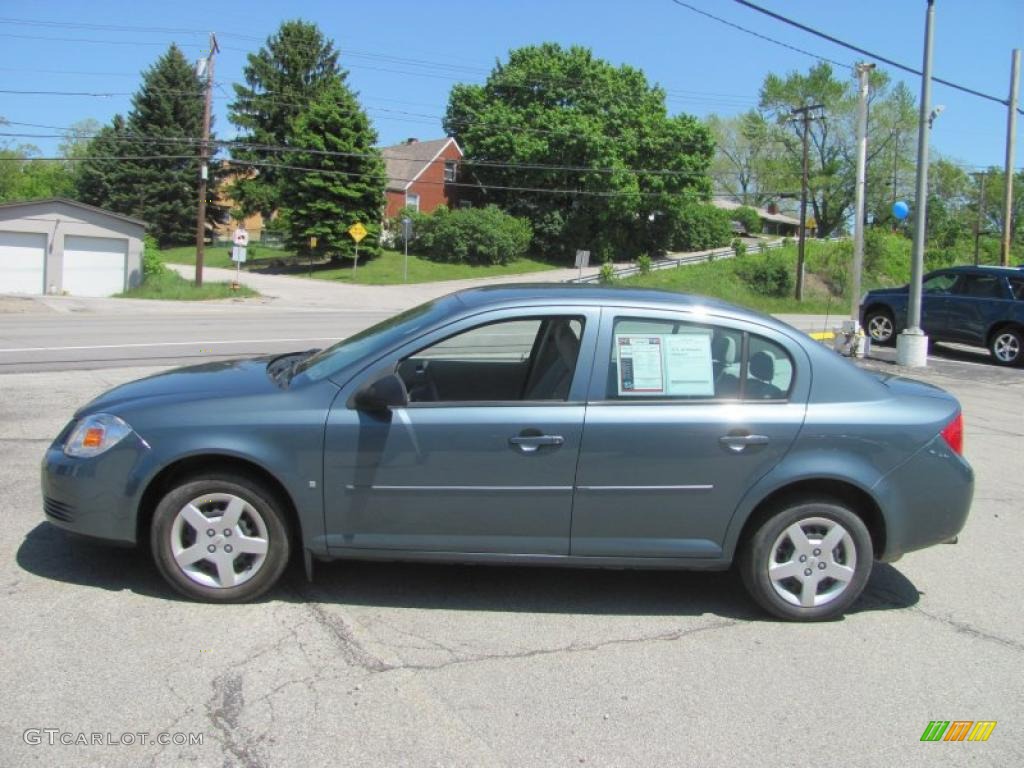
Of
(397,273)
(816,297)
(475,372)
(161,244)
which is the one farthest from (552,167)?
(475,372)

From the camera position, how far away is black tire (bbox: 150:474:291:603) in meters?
3.99

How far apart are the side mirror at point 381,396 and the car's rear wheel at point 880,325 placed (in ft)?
53.1

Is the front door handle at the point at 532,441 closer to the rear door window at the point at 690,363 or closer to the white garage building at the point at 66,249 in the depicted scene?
the rear door window at the point at 690,363

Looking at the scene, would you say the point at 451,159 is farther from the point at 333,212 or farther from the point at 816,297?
the point at 816,297

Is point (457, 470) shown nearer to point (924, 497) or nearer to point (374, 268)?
point (924, 497)

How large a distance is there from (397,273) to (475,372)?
43593mm

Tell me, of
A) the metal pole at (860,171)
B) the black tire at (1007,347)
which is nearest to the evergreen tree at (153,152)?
the metal pole at (860,171)

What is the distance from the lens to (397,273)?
157ft

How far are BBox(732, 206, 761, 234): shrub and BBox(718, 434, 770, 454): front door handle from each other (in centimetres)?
7894

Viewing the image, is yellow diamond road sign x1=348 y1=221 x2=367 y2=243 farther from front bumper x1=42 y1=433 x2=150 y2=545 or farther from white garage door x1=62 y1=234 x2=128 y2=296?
front bumper x1=42 y1=433 x2=150 y2=545

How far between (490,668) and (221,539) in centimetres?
142

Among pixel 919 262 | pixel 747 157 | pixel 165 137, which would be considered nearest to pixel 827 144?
pixel 747 157

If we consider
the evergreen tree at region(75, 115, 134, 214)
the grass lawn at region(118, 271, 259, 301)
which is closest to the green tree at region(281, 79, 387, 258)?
the grass lawn at region(118, 271, 259, 301)

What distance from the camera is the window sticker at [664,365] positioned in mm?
4094
